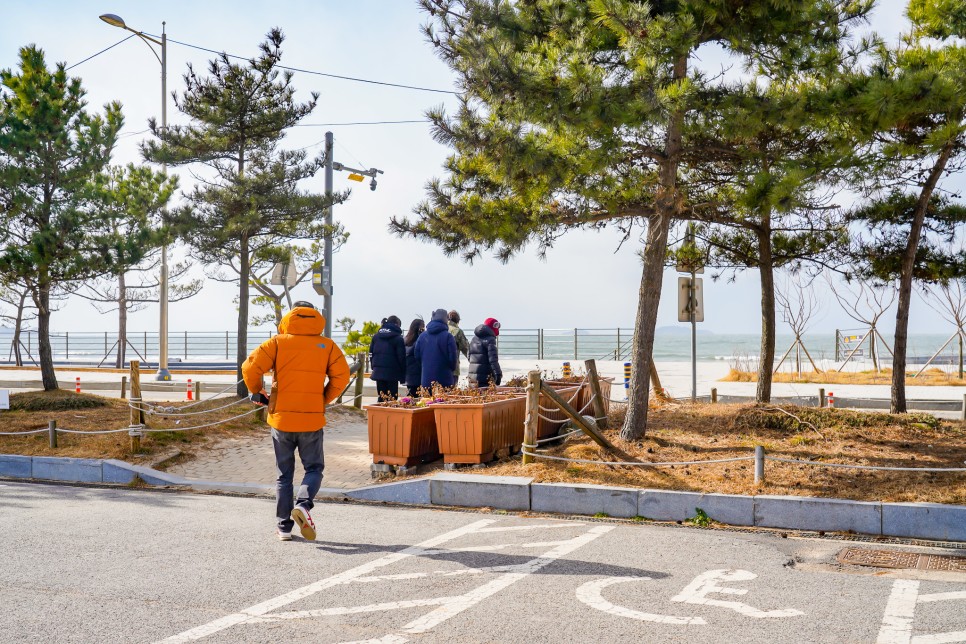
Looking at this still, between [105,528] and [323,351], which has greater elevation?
[323,351]

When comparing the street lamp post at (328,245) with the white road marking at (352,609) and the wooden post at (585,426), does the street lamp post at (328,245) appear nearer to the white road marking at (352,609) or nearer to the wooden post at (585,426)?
the wooden post at (585,426)

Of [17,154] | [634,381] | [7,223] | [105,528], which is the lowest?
[105,528]

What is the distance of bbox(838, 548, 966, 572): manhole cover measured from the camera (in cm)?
614

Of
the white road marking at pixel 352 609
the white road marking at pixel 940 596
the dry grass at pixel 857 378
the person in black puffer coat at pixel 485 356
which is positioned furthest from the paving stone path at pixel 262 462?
the dry grass at pixel 857 378

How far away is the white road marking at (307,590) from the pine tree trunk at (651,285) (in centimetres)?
337

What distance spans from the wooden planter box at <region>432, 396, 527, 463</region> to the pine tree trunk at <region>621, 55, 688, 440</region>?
1614 millimetres

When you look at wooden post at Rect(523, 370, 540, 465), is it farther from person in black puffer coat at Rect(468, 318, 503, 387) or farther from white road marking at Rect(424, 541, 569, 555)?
person in black puffer coat at Rect(468, 318, 503, 387)

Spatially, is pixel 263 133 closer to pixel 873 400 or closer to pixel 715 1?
pixel 715 1

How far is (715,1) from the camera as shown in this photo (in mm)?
9234

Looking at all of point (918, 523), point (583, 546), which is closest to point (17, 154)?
point (583, 546)

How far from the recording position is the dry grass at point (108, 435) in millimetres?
11500

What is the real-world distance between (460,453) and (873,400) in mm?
11073

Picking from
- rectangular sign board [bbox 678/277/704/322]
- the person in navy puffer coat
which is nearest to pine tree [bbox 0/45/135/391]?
the person in navy puffer coat

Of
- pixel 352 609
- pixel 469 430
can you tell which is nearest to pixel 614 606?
pixel 352 609
